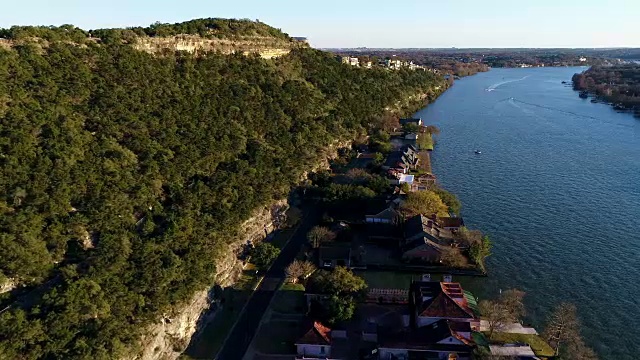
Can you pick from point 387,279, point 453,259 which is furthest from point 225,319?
point 453,259

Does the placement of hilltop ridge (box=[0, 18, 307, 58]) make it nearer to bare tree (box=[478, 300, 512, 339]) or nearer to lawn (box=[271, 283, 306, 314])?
lawn (box=[271, 283, 306, 314])

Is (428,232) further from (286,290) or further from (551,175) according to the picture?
(551,175)

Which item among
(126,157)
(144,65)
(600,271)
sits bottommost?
(600,271)

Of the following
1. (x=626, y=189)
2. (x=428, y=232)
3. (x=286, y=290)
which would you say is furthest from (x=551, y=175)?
(x=286, y=290)

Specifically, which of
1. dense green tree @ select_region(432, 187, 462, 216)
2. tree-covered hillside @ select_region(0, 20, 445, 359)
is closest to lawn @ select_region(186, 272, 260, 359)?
tree-covered hillside @ select_region(0, 20, 445, 359)

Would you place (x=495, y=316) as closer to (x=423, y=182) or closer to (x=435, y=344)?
(x=435, y=344)

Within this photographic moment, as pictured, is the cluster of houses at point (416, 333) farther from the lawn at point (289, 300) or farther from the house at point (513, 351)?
the lawn at point (289, 300)
